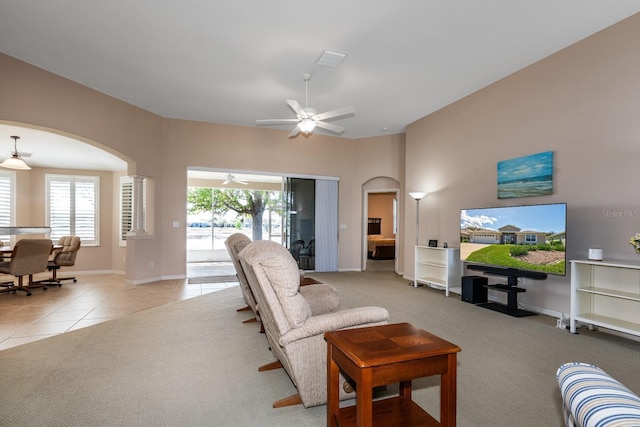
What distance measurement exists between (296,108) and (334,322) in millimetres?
3062

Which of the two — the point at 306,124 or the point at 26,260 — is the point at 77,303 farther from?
the point at 306,124

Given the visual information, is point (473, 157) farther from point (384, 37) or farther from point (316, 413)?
point (316, 413)

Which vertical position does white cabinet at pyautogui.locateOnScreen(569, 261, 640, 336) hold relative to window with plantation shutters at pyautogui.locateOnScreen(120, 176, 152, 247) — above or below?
below

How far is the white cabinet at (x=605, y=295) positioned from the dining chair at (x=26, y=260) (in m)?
7.94

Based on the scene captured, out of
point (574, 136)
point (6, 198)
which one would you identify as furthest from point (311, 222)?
point (6, 198)

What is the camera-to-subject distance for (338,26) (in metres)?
3.65

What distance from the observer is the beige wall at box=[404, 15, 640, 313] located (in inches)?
140

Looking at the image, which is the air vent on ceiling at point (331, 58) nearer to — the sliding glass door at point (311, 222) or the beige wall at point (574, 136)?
the beige wall at point (574, 136)

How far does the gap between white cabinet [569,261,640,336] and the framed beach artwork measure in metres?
1.15

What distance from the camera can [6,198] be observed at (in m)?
7.34

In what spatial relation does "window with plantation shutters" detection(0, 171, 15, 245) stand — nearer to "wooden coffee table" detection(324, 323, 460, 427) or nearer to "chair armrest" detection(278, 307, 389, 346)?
"chair armrest" detection(278, 307, 389, 346)

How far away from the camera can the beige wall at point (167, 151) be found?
457 centimetres

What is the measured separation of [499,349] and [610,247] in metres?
1.85

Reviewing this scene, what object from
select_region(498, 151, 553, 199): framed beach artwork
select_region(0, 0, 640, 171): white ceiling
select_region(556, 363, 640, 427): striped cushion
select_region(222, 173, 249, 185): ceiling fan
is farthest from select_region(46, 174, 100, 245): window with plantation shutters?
select_region(556, 363, 640, 427): striped cushion
